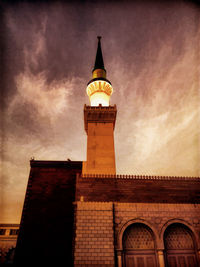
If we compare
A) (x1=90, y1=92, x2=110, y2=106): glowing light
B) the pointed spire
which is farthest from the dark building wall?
the pointed spire

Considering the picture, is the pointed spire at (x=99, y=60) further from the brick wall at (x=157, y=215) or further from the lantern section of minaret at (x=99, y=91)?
the brick wall at (x=157, y=215)

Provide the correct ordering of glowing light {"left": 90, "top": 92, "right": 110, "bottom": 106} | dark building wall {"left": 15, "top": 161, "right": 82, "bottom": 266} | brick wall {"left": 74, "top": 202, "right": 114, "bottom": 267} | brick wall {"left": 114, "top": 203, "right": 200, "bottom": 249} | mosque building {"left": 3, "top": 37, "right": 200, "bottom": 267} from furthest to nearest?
glowing light {"left": 90, "top": 92, "right": 110, "bottom": 106}, dark building wall {"left": 15, "top": 161, "right": 82, "bottom": 266}, brick wall {"left": 114, "top": 203, "right": 200, "bottom": 249}, mosque building {"left": 3, "top": 37, "right": 200, "bottom": 267}, brick wall {"left": 74, "top": 202, "right": 114, "bottom": 267}

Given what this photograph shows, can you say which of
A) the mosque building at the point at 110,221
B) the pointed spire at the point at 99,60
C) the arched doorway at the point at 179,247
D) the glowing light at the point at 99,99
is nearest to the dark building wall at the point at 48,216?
the mosque building at the point at 110,221

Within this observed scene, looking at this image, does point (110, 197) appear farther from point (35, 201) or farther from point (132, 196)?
point (35, 201)

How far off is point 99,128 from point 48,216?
1035 cm

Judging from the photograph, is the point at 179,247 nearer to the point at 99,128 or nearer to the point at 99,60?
the point at 99,128

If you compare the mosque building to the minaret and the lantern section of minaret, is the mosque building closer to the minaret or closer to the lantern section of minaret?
the minaret

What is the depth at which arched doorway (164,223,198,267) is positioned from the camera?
10.7 meters

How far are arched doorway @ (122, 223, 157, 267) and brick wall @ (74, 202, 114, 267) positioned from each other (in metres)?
1.15

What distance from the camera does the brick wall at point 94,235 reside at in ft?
32.8

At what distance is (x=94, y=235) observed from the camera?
10.5m

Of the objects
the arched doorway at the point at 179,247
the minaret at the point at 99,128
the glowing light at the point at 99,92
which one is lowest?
the arched doorway at the point at 179,247

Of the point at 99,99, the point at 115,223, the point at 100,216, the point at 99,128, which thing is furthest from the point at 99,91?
the point at 115,223

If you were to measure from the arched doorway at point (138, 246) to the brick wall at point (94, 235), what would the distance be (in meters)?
1.15
